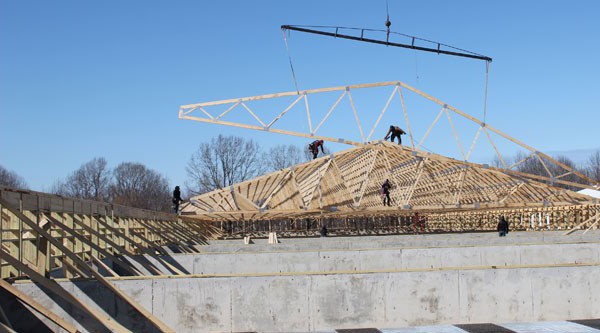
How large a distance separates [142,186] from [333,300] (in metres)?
123

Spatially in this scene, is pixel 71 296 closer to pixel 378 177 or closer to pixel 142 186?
pixel 378 177

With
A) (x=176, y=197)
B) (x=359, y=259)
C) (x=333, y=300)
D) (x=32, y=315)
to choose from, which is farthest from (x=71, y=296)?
(x=176, y=197)

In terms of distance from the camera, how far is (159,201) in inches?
5300

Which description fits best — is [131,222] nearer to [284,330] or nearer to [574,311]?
[284,330]

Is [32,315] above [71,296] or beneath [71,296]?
beneath

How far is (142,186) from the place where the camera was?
5236 inches

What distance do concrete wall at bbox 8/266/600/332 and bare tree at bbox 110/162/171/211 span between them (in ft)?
366

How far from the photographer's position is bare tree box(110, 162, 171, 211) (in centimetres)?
12800

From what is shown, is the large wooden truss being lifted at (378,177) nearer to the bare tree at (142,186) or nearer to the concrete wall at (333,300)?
the concrete wall at (333,300)

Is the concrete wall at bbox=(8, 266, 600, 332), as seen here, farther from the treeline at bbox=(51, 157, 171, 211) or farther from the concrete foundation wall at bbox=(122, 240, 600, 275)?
the treeline at bbox=(51, 157, 171, 211)

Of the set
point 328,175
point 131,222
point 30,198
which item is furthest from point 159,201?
point 30,198

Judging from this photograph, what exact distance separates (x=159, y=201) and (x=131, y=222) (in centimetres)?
11109

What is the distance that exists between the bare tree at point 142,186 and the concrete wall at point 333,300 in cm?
11166

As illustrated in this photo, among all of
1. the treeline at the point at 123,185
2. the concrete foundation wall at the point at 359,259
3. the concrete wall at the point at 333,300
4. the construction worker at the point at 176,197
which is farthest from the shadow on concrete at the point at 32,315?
the treeline at the point at 123,185
